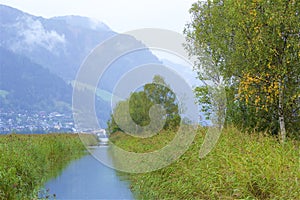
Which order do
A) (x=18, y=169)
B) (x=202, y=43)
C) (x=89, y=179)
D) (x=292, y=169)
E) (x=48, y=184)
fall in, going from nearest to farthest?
(x=292, y=169) → (x=18, y=169) → (x=48, y=184) → (x=89, y=179) → (x=202, y=43)

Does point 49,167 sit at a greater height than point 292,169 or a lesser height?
lesser

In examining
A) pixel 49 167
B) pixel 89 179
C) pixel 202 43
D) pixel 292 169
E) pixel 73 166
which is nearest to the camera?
pixel 292 169

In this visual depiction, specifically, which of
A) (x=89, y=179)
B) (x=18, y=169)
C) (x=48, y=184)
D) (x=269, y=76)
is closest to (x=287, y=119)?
(x=269, y=76)

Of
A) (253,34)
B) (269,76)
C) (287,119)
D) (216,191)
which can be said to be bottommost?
(216,191)

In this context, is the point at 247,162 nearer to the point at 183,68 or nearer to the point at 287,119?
the point at 287,119

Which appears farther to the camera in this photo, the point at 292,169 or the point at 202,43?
the point at 202,43

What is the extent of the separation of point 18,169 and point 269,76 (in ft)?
38.2

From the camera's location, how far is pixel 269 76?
20500mm

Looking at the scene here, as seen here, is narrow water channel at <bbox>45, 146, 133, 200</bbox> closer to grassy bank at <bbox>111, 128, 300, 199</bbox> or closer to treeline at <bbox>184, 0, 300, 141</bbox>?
grassy bank at <bbox>111, 128, 300, 199</bbox>

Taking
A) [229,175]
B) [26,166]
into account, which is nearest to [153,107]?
[26,166]

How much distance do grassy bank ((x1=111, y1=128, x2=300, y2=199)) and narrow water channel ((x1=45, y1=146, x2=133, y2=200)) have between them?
0.90 metres

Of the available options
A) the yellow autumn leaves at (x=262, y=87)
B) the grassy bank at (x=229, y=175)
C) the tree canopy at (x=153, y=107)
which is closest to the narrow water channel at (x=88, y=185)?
the grassy bank at (x=229, y=175)

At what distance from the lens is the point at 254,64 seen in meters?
20.5

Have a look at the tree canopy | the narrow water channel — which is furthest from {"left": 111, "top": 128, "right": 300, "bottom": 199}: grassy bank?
the tree canopy
